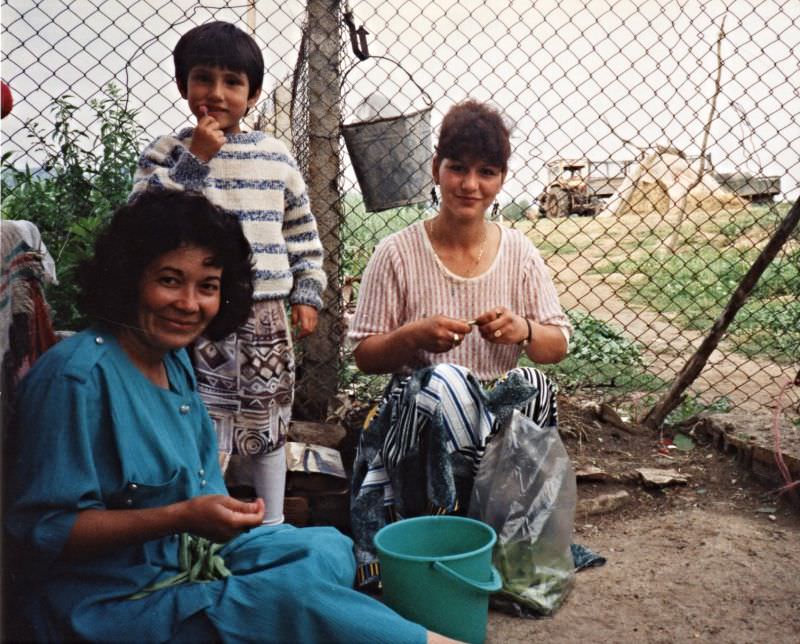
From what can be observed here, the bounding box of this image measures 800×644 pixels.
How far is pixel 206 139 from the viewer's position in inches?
87.9

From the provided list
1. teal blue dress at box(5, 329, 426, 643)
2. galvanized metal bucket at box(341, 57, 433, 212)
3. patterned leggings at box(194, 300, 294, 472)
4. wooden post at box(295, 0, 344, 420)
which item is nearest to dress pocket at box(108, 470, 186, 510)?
teal blue dress at box(5, 329, 426, 643)

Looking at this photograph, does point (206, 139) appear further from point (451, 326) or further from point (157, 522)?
point (157, 522)

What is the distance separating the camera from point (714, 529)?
2.96 meters

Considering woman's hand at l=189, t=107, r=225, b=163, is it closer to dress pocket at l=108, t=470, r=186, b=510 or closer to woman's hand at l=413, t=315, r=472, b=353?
woman's hand at l=413, t=315, r=472, b=353

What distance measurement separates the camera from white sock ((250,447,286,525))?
255 cm

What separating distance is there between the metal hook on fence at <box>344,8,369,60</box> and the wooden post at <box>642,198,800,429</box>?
5.77 ft

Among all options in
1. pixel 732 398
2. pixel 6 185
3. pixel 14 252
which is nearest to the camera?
pixel 14 252

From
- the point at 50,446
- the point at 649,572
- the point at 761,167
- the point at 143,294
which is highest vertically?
the point at 761,167

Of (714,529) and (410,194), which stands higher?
(410,194)

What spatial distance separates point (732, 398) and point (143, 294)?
3445mm

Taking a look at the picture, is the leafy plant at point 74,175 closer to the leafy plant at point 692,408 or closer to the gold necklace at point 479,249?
the gold necklace at point 479,249

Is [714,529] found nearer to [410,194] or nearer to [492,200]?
[492,200]

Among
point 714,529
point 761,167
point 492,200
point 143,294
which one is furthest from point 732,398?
point 143,294

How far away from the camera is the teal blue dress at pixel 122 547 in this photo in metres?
1.47
